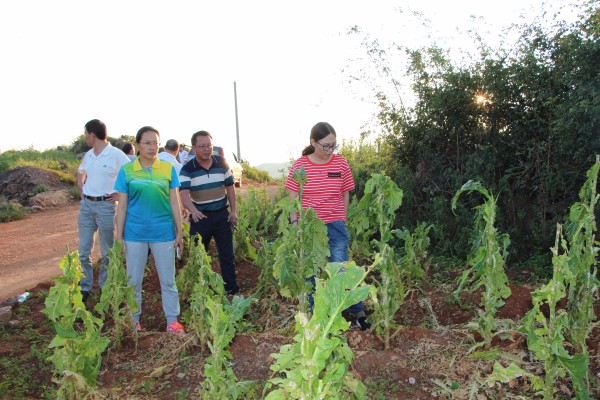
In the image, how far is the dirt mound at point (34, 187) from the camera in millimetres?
13859

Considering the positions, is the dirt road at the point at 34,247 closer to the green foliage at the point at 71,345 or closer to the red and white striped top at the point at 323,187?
the green foliage at the point at 71,345

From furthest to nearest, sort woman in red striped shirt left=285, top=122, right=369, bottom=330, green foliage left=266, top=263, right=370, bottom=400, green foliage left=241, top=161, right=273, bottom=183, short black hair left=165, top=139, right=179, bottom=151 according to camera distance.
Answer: green foliage left=241, top=161, right=273, bottom=183
short black hair left=165, top=139, right=179, bottom=151
woman in red striped shirt left=285, top=122, right=369, bottom=330
green foliage left=266, top=263, right=370, bottom=400

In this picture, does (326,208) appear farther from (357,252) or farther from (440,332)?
(357,252)

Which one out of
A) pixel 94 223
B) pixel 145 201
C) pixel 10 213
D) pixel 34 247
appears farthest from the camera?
pixel 10 213

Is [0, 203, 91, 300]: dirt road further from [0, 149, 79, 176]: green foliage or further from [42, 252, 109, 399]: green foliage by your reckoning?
[0, 149, 79, 176]: green foliage

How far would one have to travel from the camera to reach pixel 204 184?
4863 mm

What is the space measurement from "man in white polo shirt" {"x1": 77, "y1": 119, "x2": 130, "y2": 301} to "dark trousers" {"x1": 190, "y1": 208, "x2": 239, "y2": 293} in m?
0.84

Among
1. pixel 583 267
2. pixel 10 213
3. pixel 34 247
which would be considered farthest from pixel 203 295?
pixel 10 213

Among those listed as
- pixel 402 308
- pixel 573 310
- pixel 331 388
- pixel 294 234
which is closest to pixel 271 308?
pixel 402 308

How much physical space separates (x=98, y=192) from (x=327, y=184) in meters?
2.34

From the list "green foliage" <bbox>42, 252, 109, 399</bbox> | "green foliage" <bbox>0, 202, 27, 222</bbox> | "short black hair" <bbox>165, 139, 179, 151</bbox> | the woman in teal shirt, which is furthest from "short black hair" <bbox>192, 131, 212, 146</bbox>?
"green foliage" <bbox>0, 202, 27, 222</bbox>

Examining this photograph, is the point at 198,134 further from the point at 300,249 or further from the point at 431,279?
the point at 431,279

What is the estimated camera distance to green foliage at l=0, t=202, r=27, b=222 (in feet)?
37.9

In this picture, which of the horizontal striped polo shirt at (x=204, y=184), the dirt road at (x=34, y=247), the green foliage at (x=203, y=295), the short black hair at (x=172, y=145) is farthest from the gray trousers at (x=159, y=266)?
the short black hair at (x=172, y=145)
